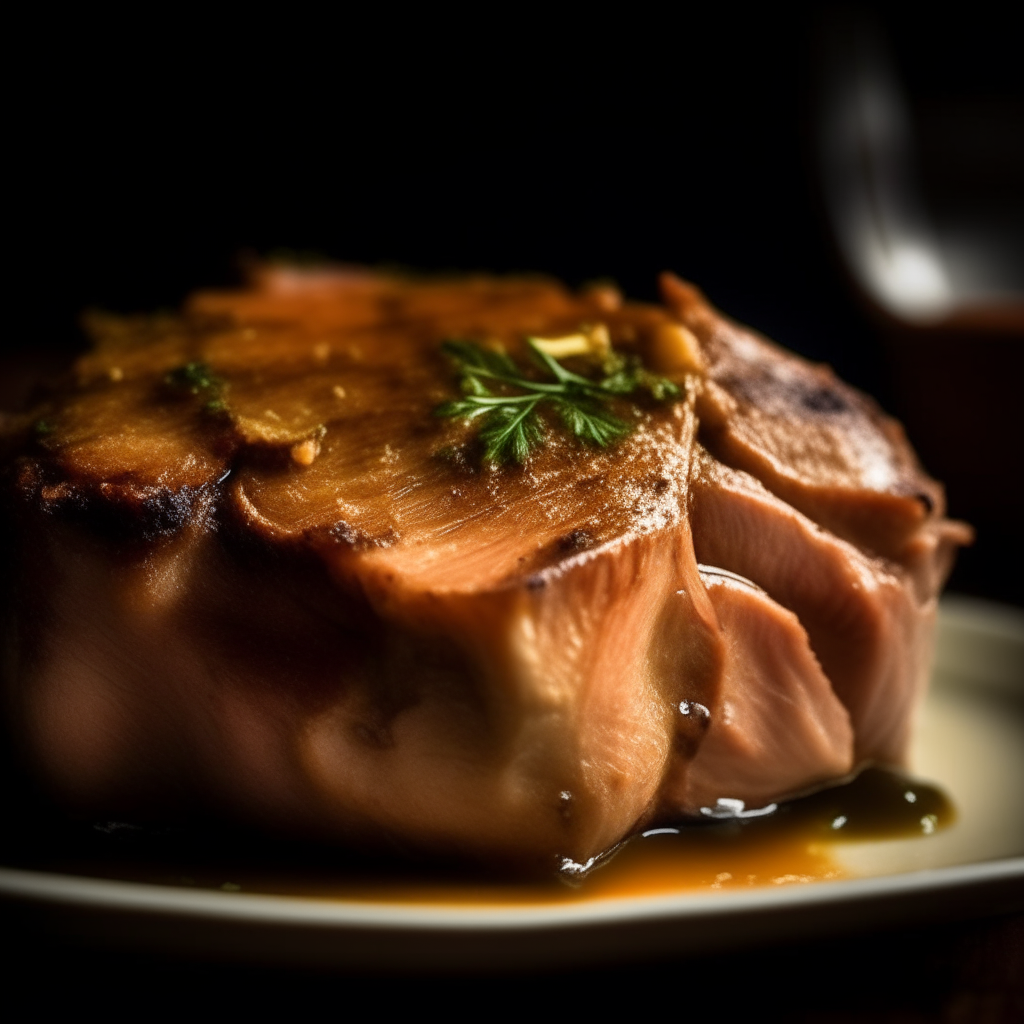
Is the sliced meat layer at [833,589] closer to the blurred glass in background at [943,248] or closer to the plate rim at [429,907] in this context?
the plate rim at [429,907]

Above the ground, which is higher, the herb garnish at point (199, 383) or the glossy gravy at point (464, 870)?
the herb garnish at point (199, 383)

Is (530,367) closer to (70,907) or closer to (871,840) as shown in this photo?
(871,840)

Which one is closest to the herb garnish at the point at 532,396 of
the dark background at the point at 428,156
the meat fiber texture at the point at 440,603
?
the meat fiber texture at the point at 440,603

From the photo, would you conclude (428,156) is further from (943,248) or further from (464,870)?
(464,870)

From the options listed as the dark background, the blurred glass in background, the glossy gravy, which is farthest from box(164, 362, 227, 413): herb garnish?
the dark background

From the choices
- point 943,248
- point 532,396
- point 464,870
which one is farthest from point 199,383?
point 943,248

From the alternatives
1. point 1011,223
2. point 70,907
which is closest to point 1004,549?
point 1011,223
